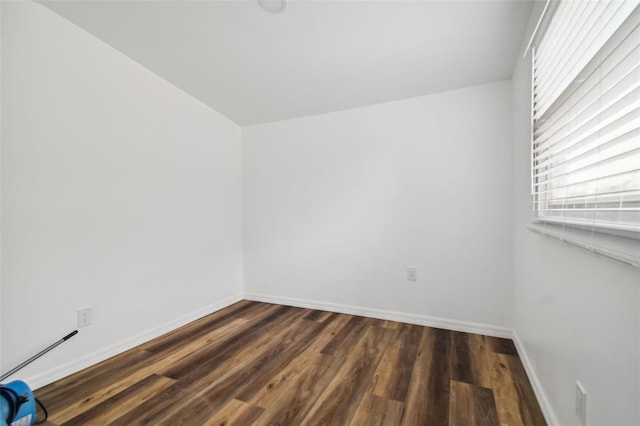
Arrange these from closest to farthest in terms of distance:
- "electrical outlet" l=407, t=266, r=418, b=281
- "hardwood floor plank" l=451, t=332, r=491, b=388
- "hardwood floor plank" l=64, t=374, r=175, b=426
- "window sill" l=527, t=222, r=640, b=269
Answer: "window sill" l=527, t=222, r=640, b=269, "hardwood floor plank" l=64, t=374, r=175, b=426, "hardwood floor plank" l=451, t=332, r=491, b=388, "electrical outlet" l=407, t=266, r=418, b=281

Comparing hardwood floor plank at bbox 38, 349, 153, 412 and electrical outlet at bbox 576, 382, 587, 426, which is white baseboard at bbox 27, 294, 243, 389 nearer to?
hardwood floor plank at bbox 38, 349, 153, 412

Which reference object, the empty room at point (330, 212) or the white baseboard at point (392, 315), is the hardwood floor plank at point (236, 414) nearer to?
the empty room at point (330, 212)

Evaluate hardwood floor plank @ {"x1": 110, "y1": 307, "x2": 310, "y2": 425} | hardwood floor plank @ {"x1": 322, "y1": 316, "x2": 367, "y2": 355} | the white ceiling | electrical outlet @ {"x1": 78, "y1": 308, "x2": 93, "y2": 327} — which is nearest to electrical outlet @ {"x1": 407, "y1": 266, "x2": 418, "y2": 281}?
hardwood floor plank @ {"x1": 322, "y1": 316, "x2": 367, "y2": 355}

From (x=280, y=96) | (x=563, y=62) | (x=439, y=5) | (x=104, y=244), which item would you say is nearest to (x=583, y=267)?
(x=563, y=62)

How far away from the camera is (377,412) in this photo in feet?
4.35

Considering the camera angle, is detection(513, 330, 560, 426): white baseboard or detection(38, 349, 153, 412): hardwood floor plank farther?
detection(38, 349, 153, 412): hardwood floor plank

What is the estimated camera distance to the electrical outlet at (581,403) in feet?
2.85

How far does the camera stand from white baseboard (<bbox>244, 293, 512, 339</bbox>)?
2.16 metres

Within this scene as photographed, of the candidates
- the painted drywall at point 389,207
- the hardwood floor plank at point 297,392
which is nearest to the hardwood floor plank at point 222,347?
the painted drywall at point 389,207

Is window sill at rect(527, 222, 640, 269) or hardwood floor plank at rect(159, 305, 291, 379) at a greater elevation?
window sill at rect(527, 222, 640, 269)

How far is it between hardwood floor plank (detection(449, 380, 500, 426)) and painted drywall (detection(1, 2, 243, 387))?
227cm

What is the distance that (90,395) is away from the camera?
147cm

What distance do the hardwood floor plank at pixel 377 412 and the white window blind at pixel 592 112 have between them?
1.20 metres

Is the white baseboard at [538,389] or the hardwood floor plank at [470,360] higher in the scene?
the white baseboard at [538,389]
